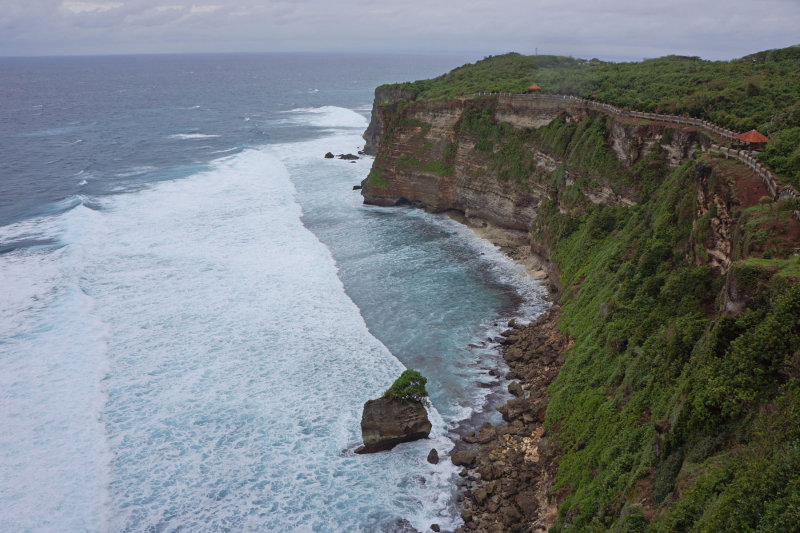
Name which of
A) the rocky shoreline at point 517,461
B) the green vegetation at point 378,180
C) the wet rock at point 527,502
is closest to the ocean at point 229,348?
the rocky shoreline at point 517,461

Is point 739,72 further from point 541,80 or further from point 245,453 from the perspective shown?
point 245,453

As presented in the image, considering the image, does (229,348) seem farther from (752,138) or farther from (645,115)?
(645,115)

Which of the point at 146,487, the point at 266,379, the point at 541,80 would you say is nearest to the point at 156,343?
the point at 266,379

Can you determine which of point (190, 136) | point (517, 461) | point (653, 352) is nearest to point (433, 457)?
point (517, 461)

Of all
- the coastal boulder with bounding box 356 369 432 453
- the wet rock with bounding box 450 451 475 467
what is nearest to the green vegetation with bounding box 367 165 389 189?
the coastal boulder with bounding box 356 369 432 453

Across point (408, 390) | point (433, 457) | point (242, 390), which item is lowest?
point (242, 390)

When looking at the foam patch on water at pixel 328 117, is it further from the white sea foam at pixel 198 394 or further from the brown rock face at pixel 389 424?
the brown rock face at pixel 389 424
